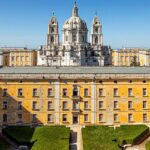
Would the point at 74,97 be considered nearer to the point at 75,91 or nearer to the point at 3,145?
the point at 75,91

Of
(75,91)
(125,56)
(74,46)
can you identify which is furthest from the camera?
(125,56)

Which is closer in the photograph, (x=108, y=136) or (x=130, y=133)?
(x=108, y=136)

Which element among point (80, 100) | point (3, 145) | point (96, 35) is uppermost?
point (96, 35)

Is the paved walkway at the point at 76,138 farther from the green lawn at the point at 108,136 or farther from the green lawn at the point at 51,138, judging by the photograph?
the green lawn at the point at 51,138

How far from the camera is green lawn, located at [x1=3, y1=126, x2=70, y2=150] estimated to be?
59.4 meters

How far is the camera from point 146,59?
566 ft

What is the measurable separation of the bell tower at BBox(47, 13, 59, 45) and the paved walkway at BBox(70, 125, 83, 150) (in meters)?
85.4

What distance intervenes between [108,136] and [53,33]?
318 ft

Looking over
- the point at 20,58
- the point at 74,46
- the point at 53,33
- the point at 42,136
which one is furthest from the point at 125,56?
the point at 42,136

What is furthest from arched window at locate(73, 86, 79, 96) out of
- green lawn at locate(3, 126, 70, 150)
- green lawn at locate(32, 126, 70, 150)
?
green lawn at locate(32, 126, 70, 150)

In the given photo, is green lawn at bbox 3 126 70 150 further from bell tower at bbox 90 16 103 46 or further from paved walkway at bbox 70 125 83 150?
bell tower at bbox 90 16 103 46

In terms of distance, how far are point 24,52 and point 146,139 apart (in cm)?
11794

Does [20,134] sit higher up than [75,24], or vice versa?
[75,24]

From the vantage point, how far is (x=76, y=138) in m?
67.9
